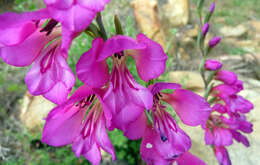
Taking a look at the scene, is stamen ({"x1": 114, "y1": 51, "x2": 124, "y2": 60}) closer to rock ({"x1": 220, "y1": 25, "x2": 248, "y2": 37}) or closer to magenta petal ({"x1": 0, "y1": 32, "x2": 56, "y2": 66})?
magenta petal ({"x1": 0, "y1": 32, "x2": 56, "y2": 66})

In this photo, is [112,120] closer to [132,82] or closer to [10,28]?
[132,82]

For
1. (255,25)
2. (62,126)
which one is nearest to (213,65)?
(62,126)

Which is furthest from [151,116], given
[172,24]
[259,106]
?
[172,24]

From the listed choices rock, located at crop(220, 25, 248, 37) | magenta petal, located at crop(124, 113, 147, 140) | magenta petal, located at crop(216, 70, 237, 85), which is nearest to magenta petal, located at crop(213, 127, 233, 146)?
magenta petal, located at crop(216, 70, 237, 85)

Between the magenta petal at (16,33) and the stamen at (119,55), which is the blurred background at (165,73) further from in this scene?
the magenta petal at (16,33)

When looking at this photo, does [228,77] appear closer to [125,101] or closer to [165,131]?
[165,131]
